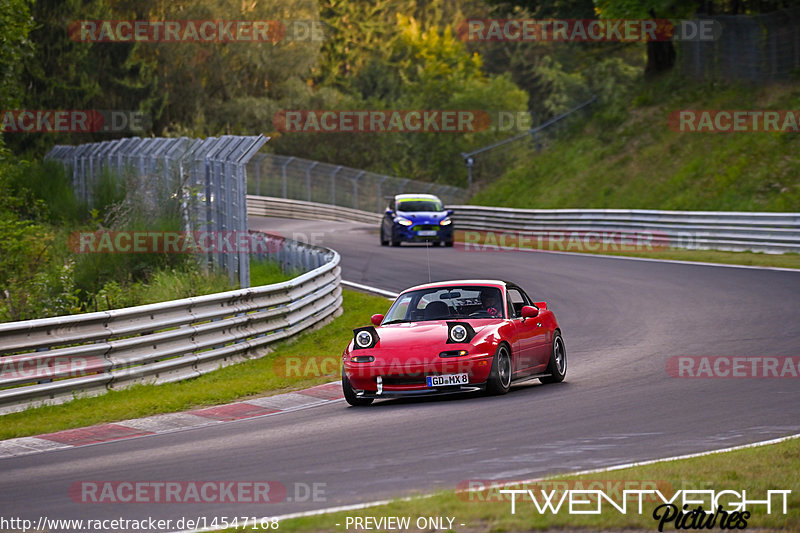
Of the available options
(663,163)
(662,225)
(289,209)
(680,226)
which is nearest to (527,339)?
(680,226)

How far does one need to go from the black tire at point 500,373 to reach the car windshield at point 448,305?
2.22 ft

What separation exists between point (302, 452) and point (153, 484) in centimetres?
140

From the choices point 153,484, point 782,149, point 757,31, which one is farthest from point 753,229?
point 153,484

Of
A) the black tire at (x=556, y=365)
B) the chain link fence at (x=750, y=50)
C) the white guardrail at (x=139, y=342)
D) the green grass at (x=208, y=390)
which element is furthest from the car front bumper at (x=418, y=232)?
the black tire at (x=556, y=365)

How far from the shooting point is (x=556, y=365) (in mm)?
13328

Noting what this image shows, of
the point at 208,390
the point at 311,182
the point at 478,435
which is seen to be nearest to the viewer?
the point at 478,435

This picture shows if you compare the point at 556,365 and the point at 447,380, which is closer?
the point at 447,380

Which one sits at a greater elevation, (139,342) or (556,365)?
(139,342)

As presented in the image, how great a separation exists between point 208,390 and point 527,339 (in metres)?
3.73

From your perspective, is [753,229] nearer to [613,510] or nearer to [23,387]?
[23,387]

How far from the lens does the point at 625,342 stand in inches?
640

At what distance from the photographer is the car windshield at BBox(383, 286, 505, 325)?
12867 mm

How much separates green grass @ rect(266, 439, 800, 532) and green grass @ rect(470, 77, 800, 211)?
27078mm

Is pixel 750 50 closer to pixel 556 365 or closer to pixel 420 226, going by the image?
pixel 420 226
